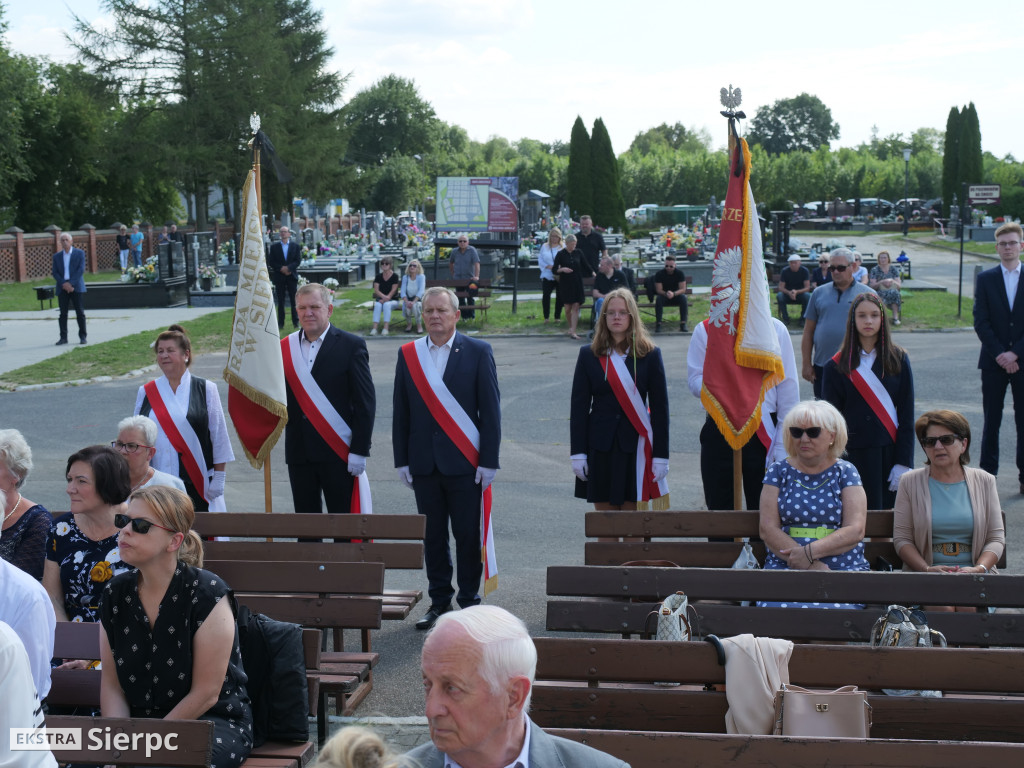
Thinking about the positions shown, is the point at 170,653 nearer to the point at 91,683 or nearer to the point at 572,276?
the point at 91,683

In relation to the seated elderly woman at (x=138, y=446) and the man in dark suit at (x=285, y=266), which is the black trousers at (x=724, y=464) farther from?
the man in dark suit at (x=285, y=266)

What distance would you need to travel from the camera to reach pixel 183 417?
279 inches

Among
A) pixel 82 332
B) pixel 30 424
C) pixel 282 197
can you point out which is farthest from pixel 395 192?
pixel 30 424

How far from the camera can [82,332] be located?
70.1 ft

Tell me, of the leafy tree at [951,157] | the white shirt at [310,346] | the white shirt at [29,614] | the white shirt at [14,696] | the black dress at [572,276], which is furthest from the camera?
the leafy tree at [951,157]

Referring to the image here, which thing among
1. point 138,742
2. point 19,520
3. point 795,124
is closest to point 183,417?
point 19,520

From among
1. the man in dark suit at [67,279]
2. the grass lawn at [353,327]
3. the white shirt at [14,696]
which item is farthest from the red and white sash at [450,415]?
the man in dark suit at [67,279]

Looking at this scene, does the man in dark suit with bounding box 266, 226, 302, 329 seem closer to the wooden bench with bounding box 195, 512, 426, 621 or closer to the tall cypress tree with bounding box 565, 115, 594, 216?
the wooden bench with bounding box 195, 512, 426, 621

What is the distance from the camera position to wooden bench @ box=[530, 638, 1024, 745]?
4.00 m

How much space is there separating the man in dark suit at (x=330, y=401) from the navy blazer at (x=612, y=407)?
1.38m

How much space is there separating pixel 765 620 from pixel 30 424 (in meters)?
11.7

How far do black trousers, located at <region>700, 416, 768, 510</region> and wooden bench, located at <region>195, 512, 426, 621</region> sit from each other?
2.25m

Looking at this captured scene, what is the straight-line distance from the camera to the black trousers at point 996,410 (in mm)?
9883

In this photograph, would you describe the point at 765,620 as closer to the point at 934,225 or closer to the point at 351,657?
the point at 351,657
